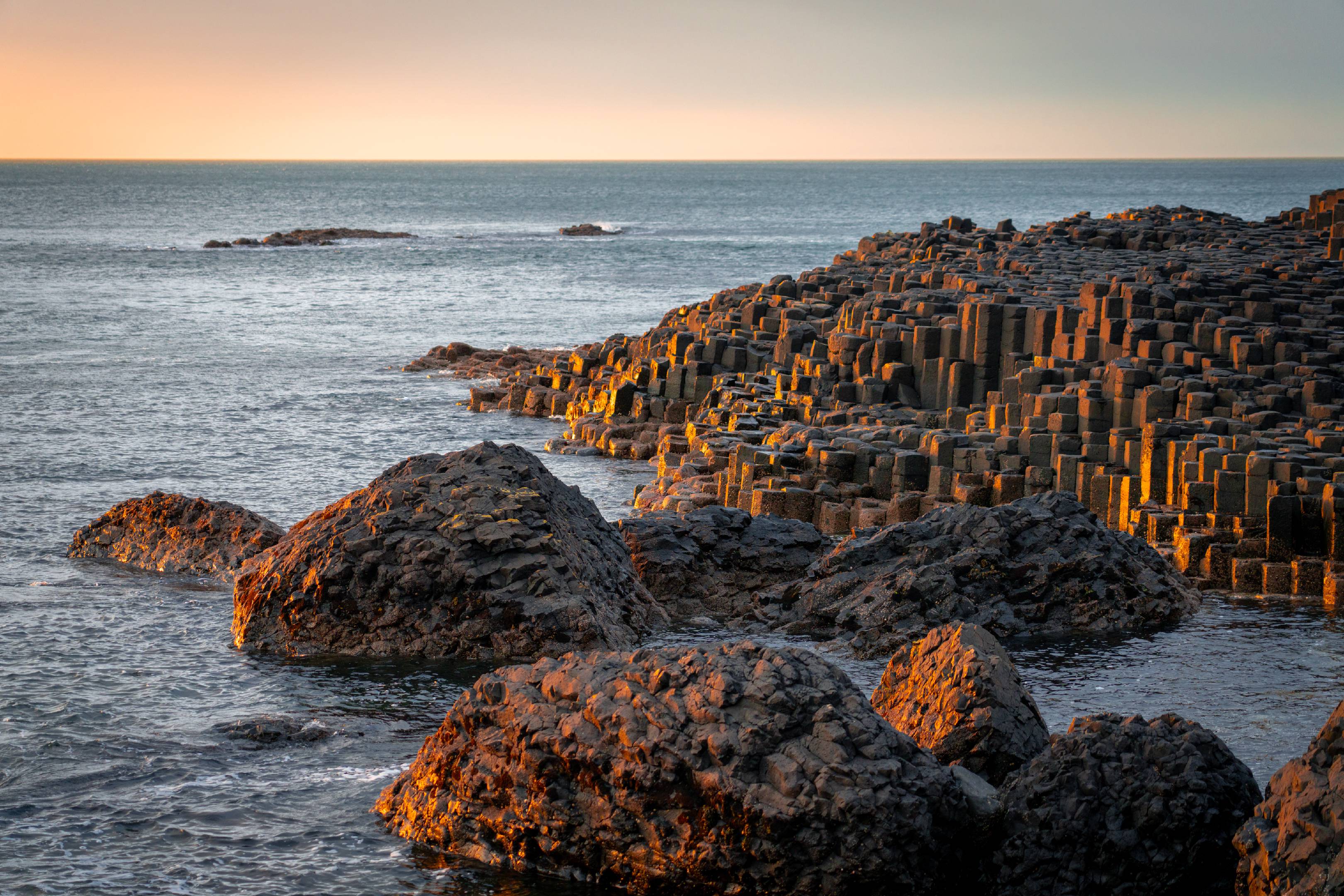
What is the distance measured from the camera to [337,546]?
13.5m

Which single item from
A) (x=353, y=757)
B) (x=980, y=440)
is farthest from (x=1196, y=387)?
(x=353, y=757)

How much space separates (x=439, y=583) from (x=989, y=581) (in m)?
5.55

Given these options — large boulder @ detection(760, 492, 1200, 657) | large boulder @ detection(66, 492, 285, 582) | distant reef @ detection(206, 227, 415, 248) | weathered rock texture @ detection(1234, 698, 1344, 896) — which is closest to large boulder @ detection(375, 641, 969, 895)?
weathered rock texture @ detection(1234, 698, 1344, 896)

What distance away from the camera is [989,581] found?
47.0ft

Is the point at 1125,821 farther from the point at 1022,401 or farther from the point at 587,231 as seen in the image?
the point at 587,231

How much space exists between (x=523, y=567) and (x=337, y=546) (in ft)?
6.03

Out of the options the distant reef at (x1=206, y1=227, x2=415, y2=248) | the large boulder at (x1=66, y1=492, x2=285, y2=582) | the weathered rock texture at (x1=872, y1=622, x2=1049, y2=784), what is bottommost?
the large boulder at (x1=66, y1=492, x2=285, y2=582)

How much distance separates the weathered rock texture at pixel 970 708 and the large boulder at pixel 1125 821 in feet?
2.29

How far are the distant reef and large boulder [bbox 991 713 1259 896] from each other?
87.6m

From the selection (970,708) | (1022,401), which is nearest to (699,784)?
(970,708)

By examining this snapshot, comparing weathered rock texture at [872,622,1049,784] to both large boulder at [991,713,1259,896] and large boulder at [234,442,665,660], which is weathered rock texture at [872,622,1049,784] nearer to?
large boulder at [991,713,1259,896]

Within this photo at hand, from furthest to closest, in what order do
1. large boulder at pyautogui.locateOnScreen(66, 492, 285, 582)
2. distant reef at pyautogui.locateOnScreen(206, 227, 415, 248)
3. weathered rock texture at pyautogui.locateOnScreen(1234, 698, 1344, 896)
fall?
distant reef at pyautogui.locateOnScreen(206, 227, 415, 248), large boulder at pyautogui.locateOnScreen(66, 492, 285, 582), weathered rock texture at pyautogui.locateOnScreen(1234, 698, 1344, 896)

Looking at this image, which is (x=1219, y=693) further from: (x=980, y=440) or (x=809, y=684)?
(x=980, y=440)

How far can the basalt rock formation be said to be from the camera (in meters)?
105
